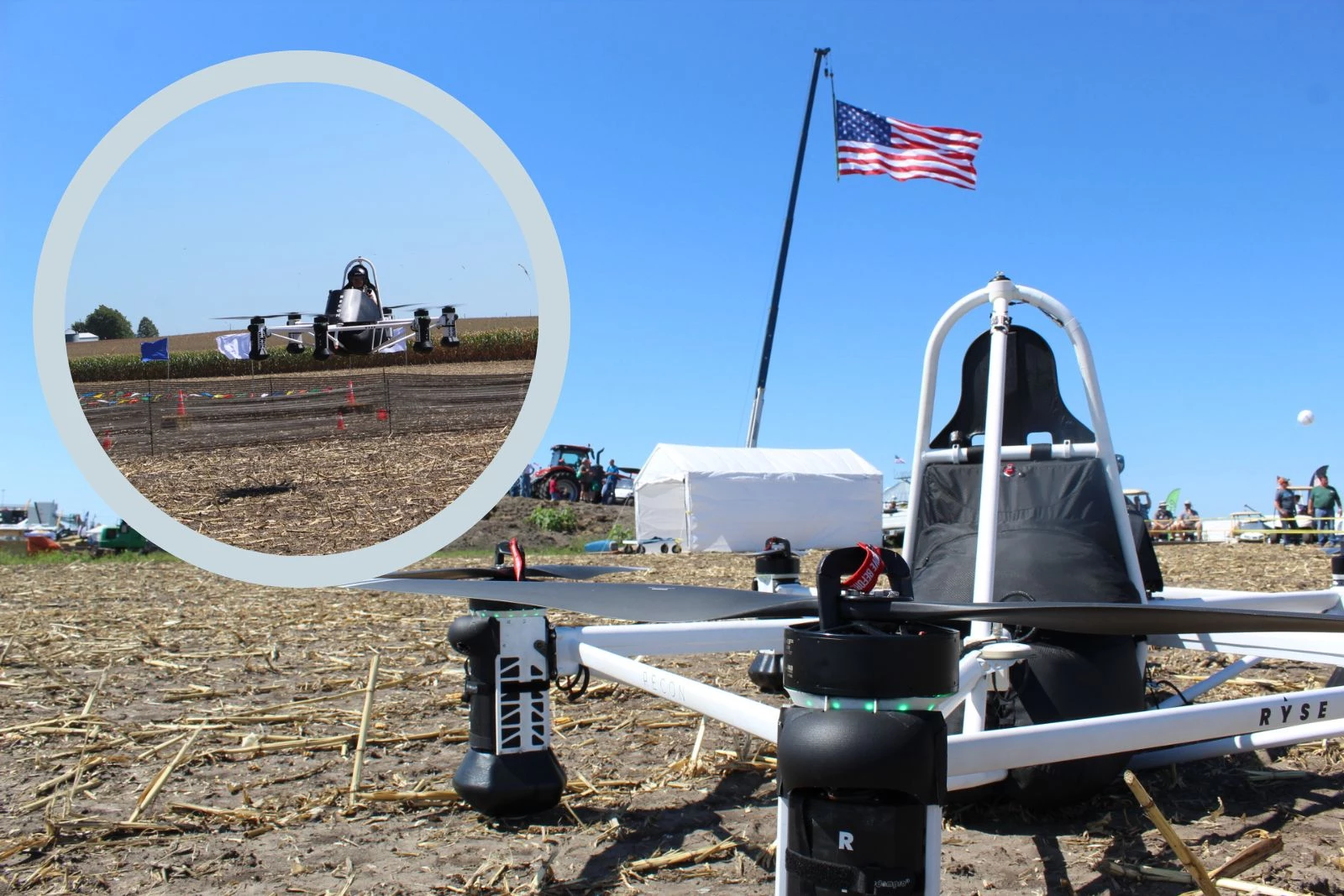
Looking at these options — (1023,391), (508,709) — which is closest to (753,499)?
(1023,391)

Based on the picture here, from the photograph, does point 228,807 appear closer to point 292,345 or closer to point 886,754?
point 292,345

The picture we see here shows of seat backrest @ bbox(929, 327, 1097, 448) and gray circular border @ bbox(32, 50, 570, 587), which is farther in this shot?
seat backrest @ bbox(929, 327, 1097, 448)

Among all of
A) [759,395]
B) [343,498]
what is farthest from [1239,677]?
[759,395]

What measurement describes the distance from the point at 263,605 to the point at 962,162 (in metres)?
14.2

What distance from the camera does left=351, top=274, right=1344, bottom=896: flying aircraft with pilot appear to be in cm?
146

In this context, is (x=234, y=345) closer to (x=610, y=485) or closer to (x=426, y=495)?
(x=426, y=495)

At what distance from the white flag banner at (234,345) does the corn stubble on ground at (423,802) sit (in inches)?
61.6

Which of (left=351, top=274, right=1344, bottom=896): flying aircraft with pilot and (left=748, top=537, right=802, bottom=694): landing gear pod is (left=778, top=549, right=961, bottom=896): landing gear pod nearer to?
(left=351, top=274, right=1344, bottom=896): flying aircraft with pilot

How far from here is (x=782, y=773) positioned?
150cm

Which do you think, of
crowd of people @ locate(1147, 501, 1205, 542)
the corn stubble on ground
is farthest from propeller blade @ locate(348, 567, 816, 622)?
crowd of people @ locate(1147, 501, 1205, 542)

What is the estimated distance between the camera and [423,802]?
10.3 feet

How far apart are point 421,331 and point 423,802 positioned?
7.00 feet

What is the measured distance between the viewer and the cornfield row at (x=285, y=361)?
1376 millimetres

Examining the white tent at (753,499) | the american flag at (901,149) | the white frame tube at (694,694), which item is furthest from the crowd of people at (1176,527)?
the white frame tube at (694,694)
